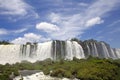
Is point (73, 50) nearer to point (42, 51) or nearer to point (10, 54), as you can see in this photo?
point (42, 51)

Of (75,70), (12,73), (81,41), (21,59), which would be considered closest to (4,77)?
(12,73)

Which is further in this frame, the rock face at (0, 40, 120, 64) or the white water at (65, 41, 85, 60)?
the white water at (65, 41, 85, 60)

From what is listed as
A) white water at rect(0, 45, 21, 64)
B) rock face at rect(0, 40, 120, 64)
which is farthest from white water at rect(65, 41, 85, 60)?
white water at rect(0, 45, 21, 64)

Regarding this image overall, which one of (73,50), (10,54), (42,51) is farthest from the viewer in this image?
(10,54)

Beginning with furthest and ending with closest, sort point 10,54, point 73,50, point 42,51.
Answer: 1. point 10,54
2. point 73,50
3. point 42,51

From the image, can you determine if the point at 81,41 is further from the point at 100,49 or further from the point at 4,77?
the point at 4,77

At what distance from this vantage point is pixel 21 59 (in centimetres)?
5241

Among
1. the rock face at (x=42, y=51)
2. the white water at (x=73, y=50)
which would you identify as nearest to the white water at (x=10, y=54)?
the rock face at (x=42, y=51)

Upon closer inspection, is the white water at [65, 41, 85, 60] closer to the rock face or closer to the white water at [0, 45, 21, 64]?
the rock face

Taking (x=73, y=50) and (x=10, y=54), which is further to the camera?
(x=10, y=54)

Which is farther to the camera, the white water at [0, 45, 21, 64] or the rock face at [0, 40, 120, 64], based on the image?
the white water at [0, 45, 21, 64]

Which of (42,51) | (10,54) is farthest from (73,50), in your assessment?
(10,54)

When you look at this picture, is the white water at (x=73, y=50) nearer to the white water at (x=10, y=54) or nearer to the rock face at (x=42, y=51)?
the rock face at (x=42, y=51)

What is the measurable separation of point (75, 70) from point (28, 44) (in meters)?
22.6
